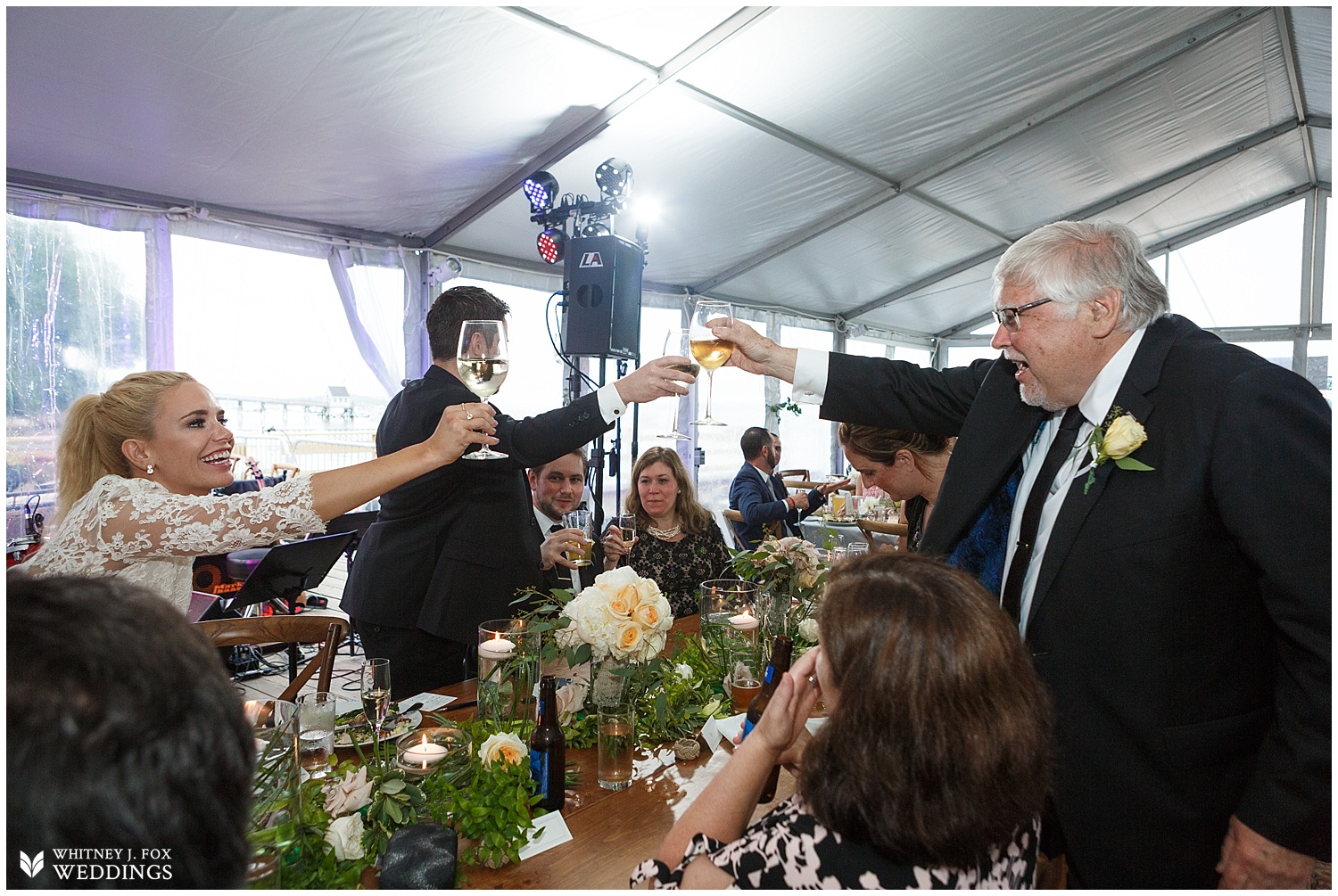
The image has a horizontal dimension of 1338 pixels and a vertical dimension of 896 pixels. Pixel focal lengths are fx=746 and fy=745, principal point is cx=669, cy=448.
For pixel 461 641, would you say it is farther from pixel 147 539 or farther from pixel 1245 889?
pixel 1245 889

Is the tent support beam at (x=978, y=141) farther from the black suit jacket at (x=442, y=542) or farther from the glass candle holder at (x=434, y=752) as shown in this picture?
the glass candle holder at (x=434, y=752)

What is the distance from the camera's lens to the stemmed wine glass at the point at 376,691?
4.79 feet

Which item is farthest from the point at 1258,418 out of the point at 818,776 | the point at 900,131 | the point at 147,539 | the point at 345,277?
the point at 345,277

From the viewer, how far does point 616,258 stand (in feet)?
12.9

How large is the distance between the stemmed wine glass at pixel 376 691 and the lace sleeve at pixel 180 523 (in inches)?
12.9

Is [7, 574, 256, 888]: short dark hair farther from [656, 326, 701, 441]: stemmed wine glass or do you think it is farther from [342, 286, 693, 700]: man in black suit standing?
→ [342, 286, 693, 700]: man in black suit standing

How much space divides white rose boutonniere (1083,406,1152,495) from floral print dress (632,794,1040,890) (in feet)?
2.10

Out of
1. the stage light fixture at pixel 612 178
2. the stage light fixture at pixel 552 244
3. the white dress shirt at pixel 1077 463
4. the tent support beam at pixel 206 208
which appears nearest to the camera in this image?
the white dress shirt at pixel 1077 463

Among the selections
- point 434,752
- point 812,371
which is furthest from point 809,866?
point 812,371

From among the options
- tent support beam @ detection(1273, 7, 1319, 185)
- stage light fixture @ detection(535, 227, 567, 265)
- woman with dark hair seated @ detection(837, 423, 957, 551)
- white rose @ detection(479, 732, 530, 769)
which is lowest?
white rose @ detection(479, 732, 530, 769)

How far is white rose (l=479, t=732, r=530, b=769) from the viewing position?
1.23 m

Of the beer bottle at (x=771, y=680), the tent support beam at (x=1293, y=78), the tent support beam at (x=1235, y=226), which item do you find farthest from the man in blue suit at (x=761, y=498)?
the tent support beam at (x=1235, y=226)

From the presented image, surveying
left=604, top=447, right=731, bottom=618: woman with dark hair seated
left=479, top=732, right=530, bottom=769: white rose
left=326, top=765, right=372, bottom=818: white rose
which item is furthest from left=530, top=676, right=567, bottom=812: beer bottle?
left=604, top=447, right=731, bottom=618: woman with dark hair seated

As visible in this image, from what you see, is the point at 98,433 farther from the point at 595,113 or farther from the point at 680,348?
the point at 595,113
